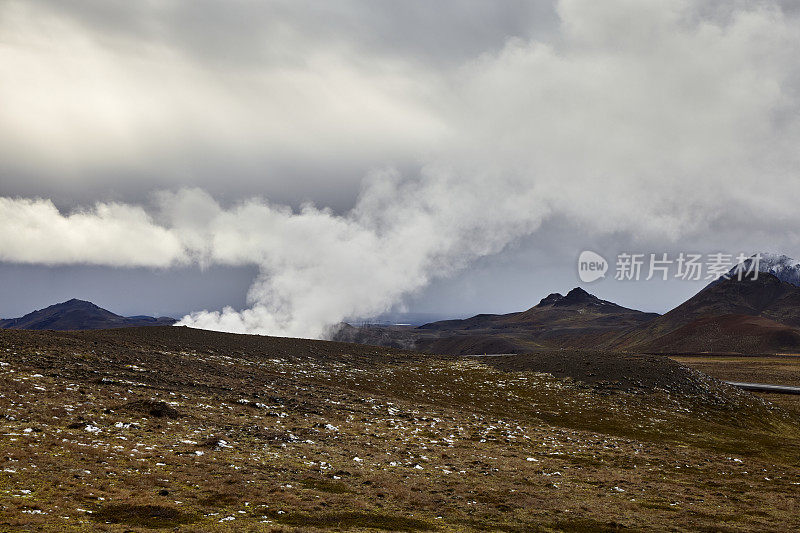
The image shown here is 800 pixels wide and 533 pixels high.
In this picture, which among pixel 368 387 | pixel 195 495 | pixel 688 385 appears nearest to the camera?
pixel 195 495

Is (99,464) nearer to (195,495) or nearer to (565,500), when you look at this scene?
(195,495)

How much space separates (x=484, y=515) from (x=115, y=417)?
16.9 metres

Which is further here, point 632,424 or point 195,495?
point 632,424

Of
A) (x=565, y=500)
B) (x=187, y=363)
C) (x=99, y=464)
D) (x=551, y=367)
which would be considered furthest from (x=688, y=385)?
(x=99, y=464)

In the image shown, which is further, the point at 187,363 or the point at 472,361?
the point at 472,361

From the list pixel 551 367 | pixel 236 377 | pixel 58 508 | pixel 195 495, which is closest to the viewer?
pixel 58 508

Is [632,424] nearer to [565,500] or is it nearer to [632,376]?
[632,376]

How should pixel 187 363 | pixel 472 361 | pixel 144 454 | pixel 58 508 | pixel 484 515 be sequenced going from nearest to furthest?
pixel 58 508 → pixel 484 515 → pixel 144 454 → pixel 187 363 → pixel 472 361

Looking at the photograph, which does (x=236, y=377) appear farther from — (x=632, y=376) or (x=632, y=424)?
(x=632, y=376)

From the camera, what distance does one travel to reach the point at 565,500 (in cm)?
1730

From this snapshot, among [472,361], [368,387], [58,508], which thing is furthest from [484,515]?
[472,361]

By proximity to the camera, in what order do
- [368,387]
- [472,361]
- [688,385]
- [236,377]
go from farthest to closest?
[472,361]
[688,385]
[368,387]
[236,377]

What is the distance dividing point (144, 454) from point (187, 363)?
27956mm

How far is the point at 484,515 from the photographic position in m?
14.8
